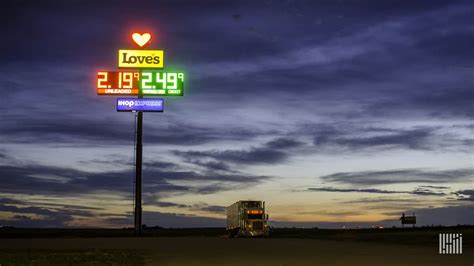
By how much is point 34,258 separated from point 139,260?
4651mm

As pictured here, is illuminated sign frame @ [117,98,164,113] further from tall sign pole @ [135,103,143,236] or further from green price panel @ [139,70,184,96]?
green price panel @ [139,70,184,96]

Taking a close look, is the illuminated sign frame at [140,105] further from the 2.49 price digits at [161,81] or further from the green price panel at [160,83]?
the 2.49 price digits at [161,81]

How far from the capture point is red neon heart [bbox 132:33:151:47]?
66438mm

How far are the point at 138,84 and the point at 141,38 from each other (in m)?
4.64

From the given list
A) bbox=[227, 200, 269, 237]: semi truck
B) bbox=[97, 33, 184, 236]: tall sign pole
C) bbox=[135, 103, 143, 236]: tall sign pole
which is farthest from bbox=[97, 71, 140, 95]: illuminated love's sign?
bbox=[227, 200, 269, 237]: semi truck

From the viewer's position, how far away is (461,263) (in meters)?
25.9

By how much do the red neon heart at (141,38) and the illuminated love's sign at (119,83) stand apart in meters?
3.14

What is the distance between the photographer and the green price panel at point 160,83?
67.3 metres

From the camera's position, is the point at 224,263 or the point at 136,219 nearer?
the point at 224,263

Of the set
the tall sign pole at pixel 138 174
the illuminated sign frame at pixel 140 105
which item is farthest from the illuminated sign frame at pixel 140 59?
the tall sign pole at pixel 138 174

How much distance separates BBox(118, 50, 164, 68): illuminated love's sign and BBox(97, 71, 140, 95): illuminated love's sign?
38.4 inches

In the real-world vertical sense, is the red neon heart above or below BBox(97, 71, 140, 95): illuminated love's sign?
above

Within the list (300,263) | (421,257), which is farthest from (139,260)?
(421,257)

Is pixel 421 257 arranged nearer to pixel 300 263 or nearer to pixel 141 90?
pixel 300 263
